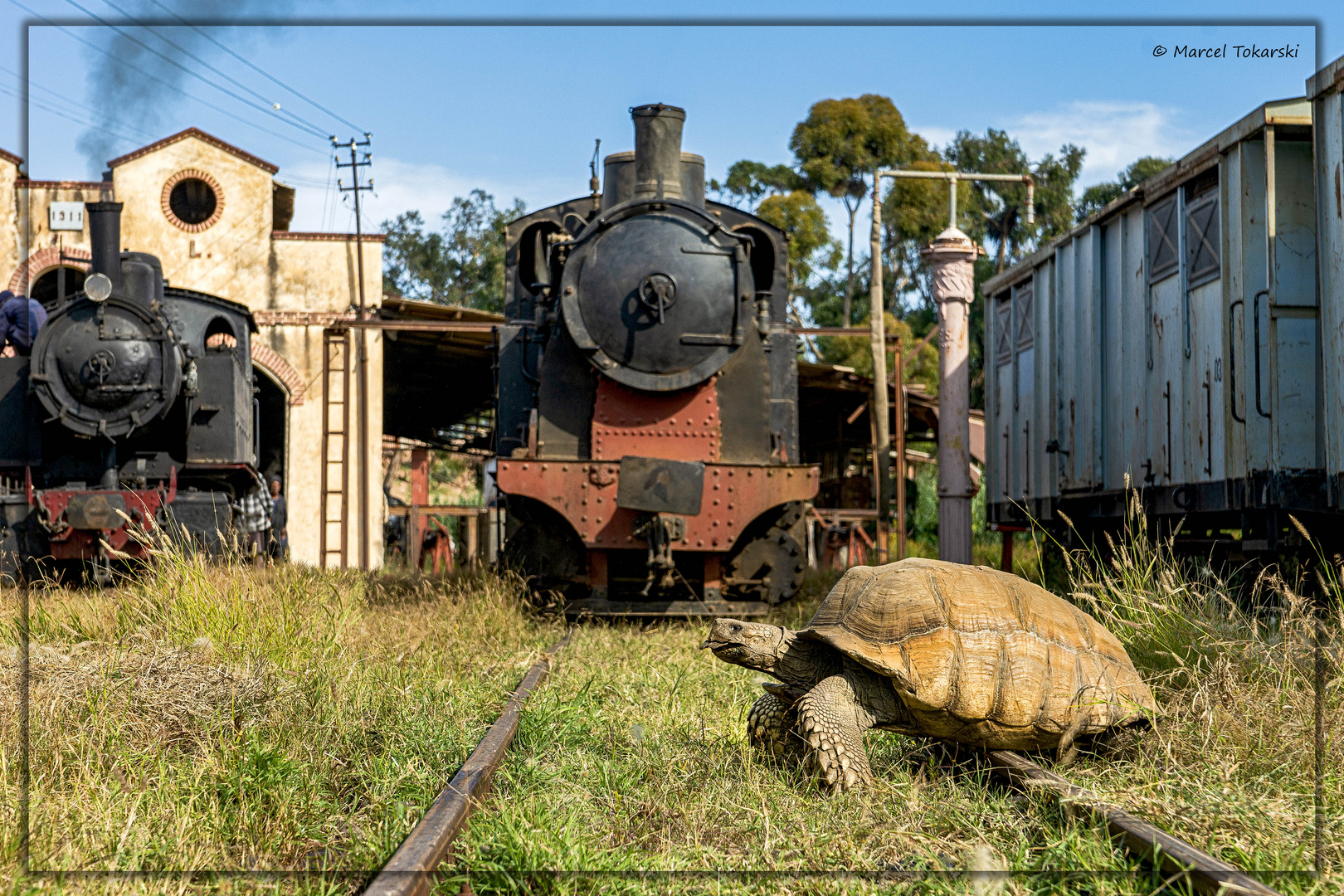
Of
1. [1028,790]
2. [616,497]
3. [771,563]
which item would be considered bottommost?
[1028,790]

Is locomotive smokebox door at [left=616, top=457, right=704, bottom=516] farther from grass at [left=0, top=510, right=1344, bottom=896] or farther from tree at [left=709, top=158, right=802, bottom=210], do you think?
tree at [left=709, top=158, right=802, bottom=210]

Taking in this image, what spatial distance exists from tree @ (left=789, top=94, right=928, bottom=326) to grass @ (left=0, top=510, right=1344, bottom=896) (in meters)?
26.9

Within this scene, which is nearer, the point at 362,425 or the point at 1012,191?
the point at 362,425

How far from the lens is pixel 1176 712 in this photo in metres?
4.73

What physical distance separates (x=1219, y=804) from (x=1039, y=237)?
3595 cm

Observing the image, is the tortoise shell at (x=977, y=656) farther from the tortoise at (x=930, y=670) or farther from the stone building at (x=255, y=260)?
the stone building at (x=255, y=260)

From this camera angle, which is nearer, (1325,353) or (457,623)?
(1325,353)

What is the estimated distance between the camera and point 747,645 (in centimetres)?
445

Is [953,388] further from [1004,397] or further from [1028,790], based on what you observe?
[1028,790]

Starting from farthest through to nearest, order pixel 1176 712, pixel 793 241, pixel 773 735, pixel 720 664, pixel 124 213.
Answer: pixel 793 241 → pixel 124 213 → pixel 720 664 → pixel 1176 712 → pixel 773 735

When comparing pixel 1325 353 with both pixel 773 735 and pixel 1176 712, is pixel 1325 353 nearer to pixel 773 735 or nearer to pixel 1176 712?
pixel 1176 712

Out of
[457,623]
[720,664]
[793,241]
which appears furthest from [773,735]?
[793,241]

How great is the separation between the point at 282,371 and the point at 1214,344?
46.8 feet

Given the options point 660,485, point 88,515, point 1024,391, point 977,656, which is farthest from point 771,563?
point 88,515
